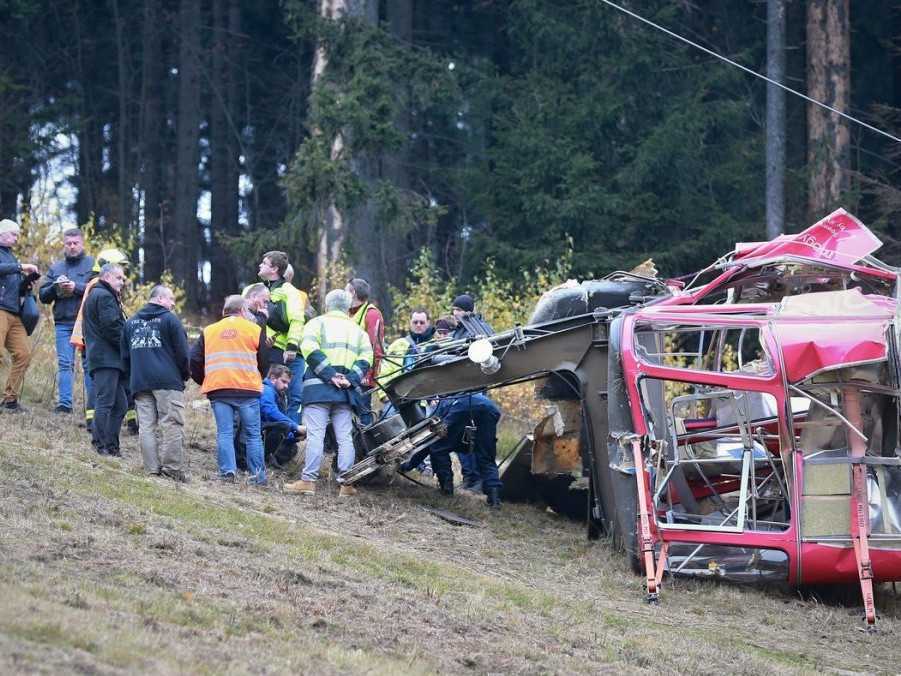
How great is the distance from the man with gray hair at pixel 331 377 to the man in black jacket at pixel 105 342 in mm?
1645

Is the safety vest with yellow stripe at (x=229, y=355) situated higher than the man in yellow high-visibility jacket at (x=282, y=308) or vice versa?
the man in yellow high-visibility jacket at (x=282, y=308)

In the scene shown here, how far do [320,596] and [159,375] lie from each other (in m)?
3.74


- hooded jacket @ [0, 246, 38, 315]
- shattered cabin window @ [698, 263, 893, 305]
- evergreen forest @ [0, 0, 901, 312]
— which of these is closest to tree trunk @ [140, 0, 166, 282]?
evergreen forest @ [0, 0, 901, 312]

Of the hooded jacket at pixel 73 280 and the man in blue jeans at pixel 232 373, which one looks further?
the hooded jacket at pixel 73 280

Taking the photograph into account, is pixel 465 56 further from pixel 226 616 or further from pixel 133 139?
pixel 226 616

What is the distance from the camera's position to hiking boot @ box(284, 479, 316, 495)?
43.3ft

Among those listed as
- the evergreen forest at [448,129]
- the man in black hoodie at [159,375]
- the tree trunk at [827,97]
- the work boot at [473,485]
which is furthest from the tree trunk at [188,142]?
the man in black hoodie at [159,375]

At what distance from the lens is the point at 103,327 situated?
12875 mm

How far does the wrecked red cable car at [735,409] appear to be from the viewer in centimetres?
1112

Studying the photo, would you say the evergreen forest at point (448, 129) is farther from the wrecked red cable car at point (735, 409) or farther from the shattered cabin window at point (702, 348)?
the shattered cabin window at point (702, 348)

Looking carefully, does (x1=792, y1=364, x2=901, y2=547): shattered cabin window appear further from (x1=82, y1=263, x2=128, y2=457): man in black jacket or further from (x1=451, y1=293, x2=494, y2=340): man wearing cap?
(x1=82, y1=263, x2=128, y2=457): man in black jacket

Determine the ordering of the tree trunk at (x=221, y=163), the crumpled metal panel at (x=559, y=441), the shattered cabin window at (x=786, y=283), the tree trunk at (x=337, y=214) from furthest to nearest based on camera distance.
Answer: the tree trunk at (x=221, y=163)
the tree trunk at (x=337, y=214)
the crumpled metal panel at (x=559, y=441)
the shattered cabin window at (x=786, y=283)

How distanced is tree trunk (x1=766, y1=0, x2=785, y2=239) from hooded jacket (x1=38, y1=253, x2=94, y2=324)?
49.2ft

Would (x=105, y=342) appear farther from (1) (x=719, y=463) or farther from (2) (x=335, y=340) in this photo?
(1) (x=719, y=463)
